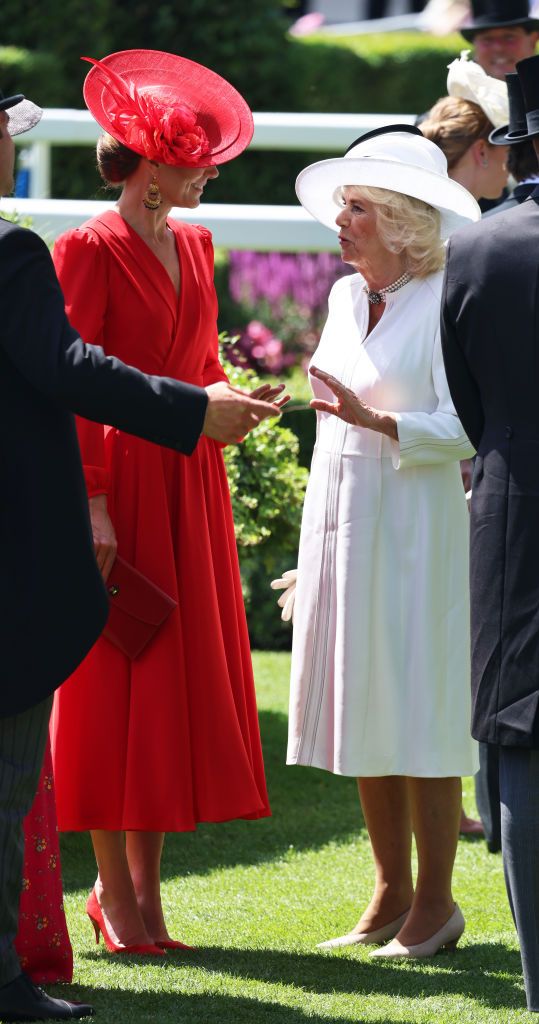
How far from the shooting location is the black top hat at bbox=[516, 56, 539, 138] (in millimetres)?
3432

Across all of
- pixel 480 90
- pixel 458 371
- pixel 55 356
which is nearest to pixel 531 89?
pixel 458 371

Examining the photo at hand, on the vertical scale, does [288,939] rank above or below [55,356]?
below

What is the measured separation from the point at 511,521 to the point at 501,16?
375cm

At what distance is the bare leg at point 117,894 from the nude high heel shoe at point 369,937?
500 mm

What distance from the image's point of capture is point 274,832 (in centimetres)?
554

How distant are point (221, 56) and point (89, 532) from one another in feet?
44.2

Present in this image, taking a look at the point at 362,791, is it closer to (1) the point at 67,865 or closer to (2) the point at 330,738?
(2) the point at 330,738

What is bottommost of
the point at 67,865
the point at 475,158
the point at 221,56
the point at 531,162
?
the point at 67,865

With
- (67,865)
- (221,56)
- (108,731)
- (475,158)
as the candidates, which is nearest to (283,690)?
(67,865)

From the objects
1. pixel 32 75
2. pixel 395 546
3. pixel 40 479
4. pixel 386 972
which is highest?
pixel 32 75

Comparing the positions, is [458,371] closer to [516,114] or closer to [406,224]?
[516,114]

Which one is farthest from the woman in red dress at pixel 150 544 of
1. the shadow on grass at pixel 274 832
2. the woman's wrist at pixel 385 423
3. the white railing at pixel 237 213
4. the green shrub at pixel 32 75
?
the green shrub at pixel 32 75

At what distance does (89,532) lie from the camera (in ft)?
11.0

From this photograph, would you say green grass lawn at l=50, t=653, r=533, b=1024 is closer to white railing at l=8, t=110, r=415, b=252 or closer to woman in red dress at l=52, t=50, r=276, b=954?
woman in red dress at l=52, t=50, r=276, b=954
